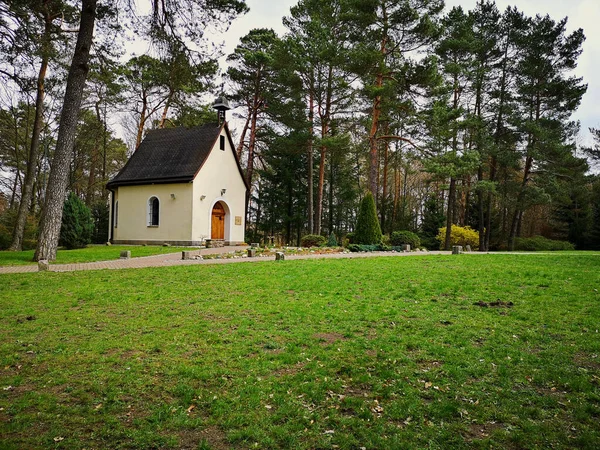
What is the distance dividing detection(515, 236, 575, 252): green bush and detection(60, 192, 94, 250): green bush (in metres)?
27.3

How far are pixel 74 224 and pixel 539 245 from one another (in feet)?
92.7

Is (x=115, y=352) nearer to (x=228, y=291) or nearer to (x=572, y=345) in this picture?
(x=228, y=291)

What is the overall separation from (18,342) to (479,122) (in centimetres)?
2575

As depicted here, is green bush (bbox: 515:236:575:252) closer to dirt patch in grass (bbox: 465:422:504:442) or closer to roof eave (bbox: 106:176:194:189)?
roof eave (bbox: 106:176:194:189)

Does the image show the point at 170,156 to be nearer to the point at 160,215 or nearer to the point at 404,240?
the point at 160,215

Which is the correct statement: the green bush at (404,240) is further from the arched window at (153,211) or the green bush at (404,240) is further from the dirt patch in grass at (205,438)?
the dirt patch in grass at (205,438)

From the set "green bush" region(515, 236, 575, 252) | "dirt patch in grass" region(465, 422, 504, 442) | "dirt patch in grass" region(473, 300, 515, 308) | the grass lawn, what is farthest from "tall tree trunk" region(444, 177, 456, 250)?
"dirt patch in grass" region(465, 422, 504, 442)

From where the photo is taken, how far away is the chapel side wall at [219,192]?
806 inches

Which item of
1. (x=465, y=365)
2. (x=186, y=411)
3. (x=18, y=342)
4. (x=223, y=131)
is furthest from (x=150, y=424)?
(x=223, y=131)

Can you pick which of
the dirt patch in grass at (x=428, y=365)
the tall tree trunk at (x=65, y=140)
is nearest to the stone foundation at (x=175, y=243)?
the tall tree trunk at (x=65, y=140)

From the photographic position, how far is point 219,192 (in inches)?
861

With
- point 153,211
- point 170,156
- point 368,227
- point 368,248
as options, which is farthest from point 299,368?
point 170,156

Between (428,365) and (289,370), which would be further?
(428,365)

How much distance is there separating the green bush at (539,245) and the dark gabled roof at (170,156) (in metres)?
20.3
